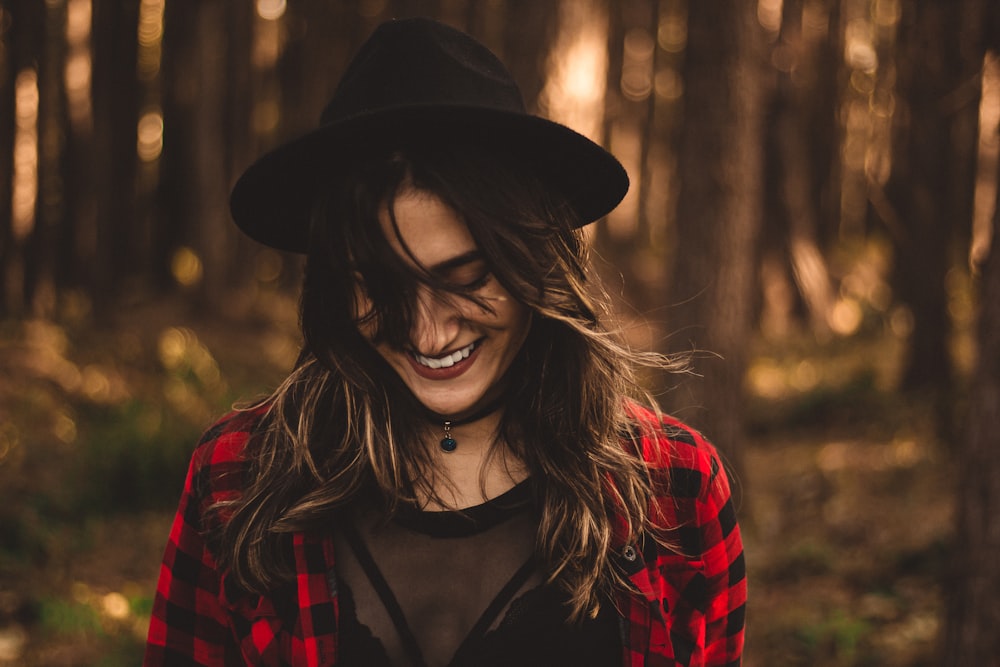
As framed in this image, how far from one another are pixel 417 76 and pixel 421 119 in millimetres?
113

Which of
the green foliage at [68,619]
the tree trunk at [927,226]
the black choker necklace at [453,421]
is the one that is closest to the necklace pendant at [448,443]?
the black choker necklace at [453,421]

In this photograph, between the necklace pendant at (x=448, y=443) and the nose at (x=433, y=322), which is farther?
the necklace pendant at (x=448, y=443)

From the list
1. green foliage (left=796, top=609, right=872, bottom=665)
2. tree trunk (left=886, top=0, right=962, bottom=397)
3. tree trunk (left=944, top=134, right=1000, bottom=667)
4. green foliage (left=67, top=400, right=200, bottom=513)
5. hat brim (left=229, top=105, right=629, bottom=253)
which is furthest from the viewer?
tree trunk (left=886, top=0, right=962, bottom=397)

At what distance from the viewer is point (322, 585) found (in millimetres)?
2020

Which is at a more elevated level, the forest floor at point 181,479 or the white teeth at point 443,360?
the white teeth at point 443,360

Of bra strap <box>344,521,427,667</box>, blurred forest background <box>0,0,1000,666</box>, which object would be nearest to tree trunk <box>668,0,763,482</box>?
blurred forest background <box>0,0,1000,666</box>

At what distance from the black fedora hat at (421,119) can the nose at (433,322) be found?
322 millimetres

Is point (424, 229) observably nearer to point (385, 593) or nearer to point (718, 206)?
point (385, 593)

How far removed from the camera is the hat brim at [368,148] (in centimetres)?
180

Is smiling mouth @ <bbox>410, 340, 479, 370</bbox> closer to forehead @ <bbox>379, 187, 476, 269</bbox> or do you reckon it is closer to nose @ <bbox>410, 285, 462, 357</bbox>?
nose @ <bbox>410, 285, 462, 357</bbox>

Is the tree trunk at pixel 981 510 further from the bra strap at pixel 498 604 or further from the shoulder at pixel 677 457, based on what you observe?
the bra strap at pixel 498 604

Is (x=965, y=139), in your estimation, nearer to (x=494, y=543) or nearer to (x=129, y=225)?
(x=129, y=225)

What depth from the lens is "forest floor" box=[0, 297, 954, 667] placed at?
5348 millimetres

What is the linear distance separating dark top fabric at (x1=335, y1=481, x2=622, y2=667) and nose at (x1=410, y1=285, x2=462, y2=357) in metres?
0.40
